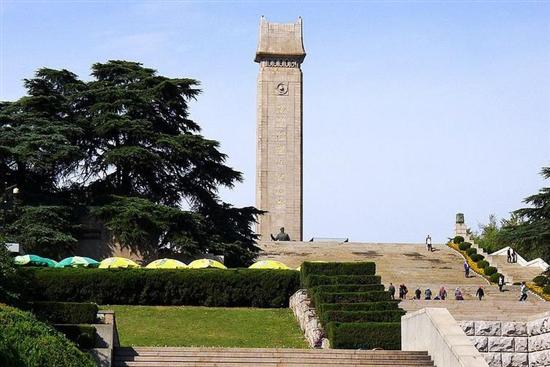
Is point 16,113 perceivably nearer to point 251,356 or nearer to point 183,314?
point 183,314

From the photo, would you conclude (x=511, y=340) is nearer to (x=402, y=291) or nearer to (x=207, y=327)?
(x=207, y=327)

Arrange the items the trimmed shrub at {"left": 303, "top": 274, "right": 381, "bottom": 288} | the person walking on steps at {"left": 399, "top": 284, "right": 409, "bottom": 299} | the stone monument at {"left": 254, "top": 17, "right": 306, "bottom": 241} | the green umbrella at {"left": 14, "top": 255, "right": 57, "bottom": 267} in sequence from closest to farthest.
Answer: the trimmed shrub at {"left": 303, "top": 274, "right": 381, "bottom": 288} < the green umbrella at {"left": 14, "top": 255, "right": 57, "bottom": 267} < the person walking on steps at {"left": 399, "top": 284, "right": 409, "bottom": 299} < the stone monument at {"left": 254, "top": 17, "right": 306, "bottom": 241}

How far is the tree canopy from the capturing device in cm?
4756

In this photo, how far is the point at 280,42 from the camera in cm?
8238

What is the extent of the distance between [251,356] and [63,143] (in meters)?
28.5

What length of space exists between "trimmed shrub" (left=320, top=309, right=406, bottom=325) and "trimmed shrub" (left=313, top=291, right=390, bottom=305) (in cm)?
210

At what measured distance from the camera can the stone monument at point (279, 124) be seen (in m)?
81.0

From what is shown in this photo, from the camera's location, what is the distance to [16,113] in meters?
50.7

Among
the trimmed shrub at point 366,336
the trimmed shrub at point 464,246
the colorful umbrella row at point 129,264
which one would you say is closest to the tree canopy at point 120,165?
the colorful umbrella row at point 129,264

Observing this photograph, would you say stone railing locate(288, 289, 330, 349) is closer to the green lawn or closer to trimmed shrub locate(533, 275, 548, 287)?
the green lawn

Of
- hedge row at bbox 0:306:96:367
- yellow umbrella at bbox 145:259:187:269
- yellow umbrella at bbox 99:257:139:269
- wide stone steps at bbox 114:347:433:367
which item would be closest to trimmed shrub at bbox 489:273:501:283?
yellow umbrella at bbox 145:259:187:269

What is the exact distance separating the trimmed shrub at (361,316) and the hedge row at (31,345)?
1165cm

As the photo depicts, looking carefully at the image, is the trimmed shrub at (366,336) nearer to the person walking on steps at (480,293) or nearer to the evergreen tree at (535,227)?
the person walking on steps at (480,293)

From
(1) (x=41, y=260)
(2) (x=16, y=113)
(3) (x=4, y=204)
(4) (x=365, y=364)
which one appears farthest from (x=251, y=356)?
(2) (x=16, y=113)
